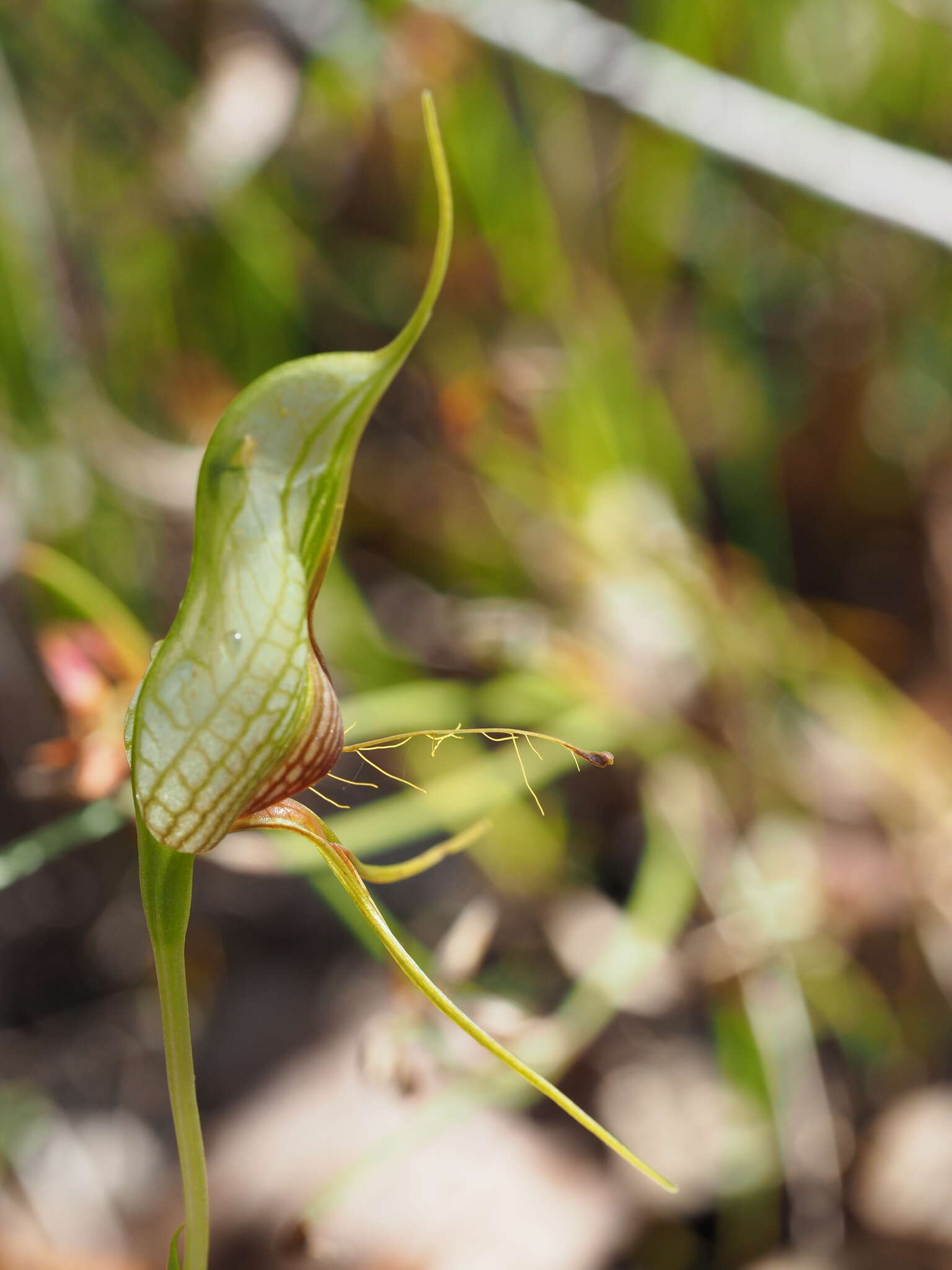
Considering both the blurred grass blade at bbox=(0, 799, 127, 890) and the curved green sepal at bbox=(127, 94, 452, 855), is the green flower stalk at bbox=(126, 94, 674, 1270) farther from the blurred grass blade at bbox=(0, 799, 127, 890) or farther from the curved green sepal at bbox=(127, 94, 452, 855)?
the blurred grass blade at bbox=(0, 799, 127, 890)

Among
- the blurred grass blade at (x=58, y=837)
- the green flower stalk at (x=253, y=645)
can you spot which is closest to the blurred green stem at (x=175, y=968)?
the green flower stalk at (x=253, y=645)

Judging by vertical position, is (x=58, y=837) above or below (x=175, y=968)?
below

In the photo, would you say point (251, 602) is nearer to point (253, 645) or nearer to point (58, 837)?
point (253, 645)

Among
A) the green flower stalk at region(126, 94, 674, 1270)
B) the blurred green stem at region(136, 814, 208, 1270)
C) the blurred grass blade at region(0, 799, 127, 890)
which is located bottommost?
the blurred grass blade at region(0, 799, 127, 890)

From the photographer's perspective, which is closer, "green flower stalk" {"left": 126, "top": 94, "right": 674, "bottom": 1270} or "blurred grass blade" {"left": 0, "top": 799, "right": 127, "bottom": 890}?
"green flower stalk" {"left": 126, "top": 94, "right": 674, "bottom": 1270}

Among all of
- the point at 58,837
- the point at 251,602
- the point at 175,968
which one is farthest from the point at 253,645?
the point at 58,837

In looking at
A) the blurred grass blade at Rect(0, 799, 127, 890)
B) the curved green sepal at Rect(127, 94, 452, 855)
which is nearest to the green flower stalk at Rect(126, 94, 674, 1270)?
the curved green sepal at Rect(127, 94, 452, 855)

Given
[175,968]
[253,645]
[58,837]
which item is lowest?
[58,837]

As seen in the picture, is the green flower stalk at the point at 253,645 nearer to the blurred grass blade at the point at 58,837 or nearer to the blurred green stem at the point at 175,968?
the blurred green stem at the point at 175,968

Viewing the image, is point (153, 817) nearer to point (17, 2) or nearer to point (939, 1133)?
point (939, 1133)
